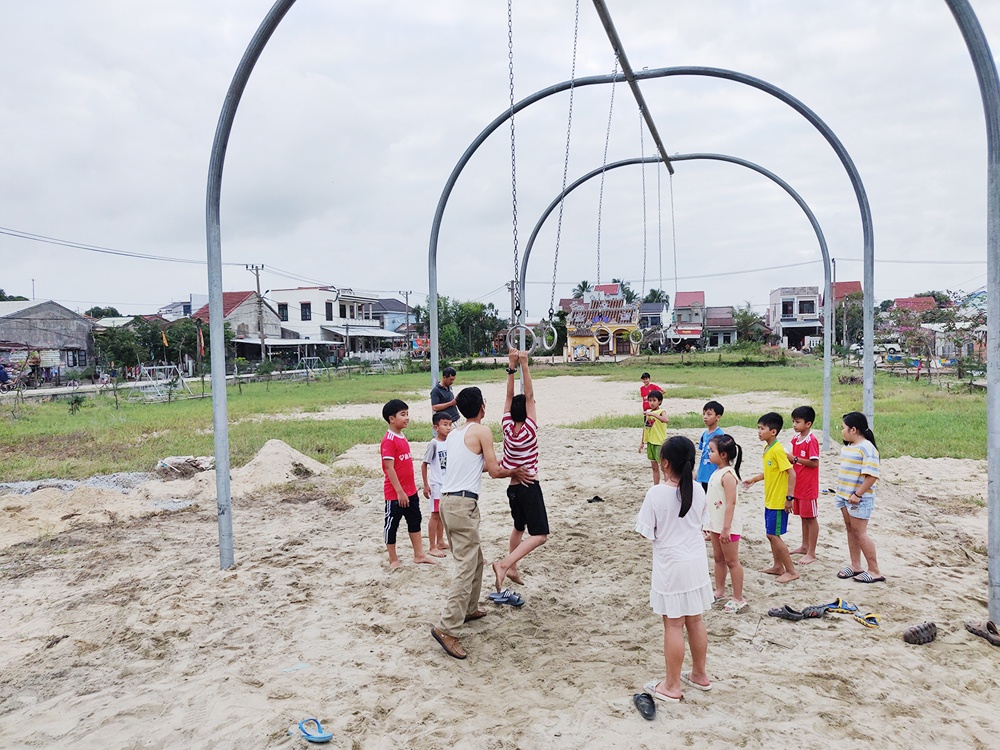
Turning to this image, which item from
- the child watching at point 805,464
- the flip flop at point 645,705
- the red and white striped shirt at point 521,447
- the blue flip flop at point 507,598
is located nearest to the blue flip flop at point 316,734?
the flip flop at point 645,705

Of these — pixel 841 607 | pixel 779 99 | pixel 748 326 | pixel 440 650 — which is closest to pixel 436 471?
pixel 440 650

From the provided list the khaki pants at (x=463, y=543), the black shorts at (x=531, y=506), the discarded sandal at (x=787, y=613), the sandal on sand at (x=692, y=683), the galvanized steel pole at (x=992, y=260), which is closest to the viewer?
the sandal on sand at (x=692, y=683)

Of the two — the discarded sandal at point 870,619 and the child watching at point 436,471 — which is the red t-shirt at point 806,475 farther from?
the child watching at point 436,471

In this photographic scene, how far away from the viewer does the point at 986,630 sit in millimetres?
4504

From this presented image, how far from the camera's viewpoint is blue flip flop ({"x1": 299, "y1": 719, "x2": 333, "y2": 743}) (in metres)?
3.46

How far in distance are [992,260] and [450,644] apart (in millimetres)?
4752

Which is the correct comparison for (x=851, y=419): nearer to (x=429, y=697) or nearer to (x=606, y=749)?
(x=606, y=749)

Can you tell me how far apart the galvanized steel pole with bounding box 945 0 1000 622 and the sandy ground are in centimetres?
64

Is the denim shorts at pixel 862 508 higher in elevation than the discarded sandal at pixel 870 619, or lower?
higher

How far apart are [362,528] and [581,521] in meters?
2.69

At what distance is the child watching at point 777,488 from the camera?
5.55 m

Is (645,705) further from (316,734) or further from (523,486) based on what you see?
(523,486)

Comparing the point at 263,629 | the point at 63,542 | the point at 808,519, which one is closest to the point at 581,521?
the point at 808,519

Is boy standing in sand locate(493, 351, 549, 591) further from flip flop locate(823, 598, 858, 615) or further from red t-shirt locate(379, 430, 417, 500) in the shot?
flip flop locate(823, 598, 858, 615)
